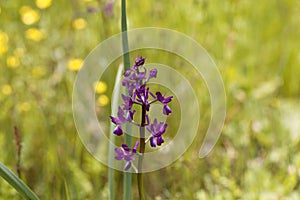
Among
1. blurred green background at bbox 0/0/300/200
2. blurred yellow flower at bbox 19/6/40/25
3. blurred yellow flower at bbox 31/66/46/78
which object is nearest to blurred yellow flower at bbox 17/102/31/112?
blurred green background at bbox 0/0/300/200

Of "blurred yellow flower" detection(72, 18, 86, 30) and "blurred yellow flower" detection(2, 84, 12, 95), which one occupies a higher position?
"blurred yellow flower" detection(72, 18, 86, 30)

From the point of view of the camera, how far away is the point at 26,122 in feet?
6.15

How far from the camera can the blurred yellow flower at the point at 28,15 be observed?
88.1 inches

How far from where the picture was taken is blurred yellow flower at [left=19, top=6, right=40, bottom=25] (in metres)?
2.24

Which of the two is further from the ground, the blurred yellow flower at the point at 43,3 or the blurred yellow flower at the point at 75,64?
the blurred yellow flower at the point at 43,3

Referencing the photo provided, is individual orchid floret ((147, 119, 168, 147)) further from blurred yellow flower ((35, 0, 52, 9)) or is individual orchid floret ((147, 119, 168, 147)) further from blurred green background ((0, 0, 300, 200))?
blurred yellow flower ((35, 0, 52, 9))

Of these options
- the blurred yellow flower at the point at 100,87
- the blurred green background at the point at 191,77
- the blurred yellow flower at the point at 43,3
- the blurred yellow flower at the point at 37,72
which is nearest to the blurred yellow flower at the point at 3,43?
the blurred green background at the point at 191,77

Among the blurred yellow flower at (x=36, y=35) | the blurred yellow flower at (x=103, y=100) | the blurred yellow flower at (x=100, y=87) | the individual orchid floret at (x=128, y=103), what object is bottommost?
the individual orchid floret at (x=128, y=103)

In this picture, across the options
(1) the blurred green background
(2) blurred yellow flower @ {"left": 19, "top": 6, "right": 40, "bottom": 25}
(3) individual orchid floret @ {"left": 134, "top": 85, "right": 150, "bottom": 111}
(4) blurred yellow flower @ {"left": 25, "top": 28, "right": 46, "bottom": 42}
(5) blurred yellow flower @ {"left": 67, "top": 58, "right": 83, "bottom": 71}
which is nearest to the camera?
(3) individual orchid floret @ {"left": 134, "top": 85, "right": 150, "bottom": 111}

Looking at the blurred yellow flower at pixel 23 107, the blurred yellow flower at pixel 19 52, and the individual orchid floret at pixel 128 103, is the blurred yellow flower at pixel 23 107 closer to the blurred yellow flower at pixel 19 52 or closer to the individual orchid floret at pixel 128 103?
the blurred yellow flower at pixel 19 52

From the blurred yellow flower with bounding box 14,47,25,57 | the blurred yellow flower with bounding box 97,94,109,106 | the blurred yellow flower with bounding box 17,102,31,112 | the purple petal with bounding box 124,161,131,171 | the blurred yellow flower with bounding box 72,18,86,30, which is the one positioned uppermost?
the blurred yellow flower with bounding box 72,18,86,30

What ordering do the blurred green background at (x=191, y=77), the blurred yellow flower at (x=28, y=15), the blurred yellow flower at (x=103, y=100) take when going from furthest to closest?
1. the blurred yellow flower at (x=28, y=15)
2. the blurred yellow flower at (x=103, y=100)
3. the blurred green background at (x=191, y=77)

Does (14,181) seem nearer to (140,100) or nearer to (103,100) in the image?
(140,100)

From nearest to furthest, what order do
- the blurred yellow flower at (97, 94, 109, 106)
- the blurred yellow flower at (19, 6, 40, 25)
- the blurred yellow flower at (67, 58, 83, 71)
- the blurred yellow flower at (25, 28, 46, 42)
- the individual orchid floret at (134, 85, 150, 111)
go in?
the individual orchid floret at (134, 85, 150, 111) < the blurred yellow flower at (97, 94, 109, 106) < the blurred yellow flower at (67, 58, 83, 71) < the blurred yellow flower at (25, 28, 46, 42) < the blurred yellow flower at (19, 6, 40, 25)
